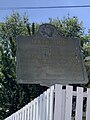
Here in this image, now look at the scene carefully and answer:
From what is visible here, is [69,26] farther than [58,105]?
Yes

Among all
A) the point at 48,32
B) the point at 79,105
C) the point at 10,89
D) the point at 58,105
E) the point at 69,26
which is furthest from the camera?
the point at 69,26

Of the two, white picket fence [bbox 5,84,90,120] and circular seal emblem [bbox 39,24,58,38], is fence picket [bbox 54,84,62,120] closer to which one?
white picket fence [bbox 5,84,90,120]

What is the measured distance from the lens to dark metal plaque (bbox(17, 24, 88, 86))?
17.2 meters

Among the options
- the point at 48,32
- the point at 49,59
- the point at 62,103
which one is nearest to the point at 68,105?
the point at 62,103

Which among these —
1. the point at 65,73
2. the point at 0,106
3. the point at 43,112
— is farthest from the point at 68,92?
the point at 0,106

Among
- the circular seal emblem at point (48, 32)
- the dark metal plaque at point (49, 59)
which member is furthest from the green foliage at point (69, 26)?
the dark metal plaque at point (49, 59)

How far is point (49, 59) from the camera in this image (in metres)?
17.8

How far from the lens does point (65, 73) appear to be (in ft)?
57.1

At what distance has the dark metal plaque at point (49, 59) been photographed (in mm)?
17250

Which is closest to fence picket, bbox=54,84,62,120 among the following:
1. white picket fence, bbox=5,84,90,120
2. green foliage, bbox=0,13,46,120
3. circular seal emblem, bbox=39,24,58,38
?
white picket fence, bbox=5,84,90,120

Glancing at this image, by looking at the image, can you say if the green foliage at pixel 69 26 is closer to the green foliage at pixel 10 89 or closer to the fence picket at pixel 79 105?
the green foliage at pixel 10 89

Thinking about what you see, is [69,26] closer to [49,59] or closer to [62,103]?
[49,59]

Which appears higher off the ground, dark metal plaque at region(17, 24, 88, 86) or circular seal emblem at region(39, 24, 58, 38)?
circular seal emblem at region(39, 24, 58, 38)

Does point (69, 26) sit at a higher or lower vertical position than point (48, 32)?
lower
